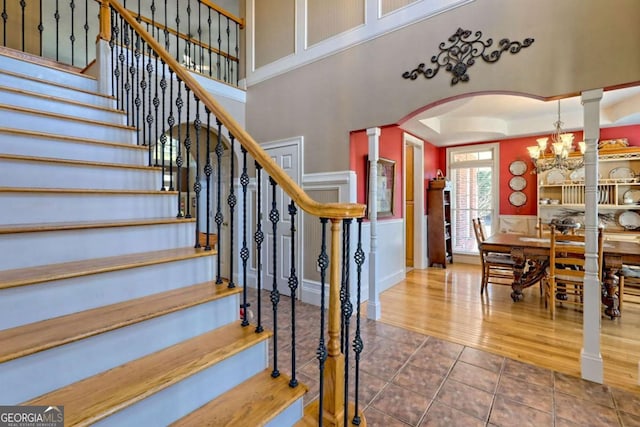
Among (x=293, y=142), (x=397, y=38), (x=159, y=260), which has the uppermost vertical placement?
(x=397, y=38)

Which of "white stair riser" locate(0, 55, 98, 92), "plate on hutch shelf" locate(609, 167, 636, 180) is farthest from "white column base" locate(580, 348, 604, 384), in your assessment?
"white stair riser" locate(0, 55, 98, 92)

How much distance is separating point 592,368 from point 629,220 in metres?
4.12

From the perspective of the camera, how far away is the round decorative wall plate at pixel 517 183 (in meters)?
5.56

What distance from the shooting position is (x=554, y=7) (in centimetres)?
218

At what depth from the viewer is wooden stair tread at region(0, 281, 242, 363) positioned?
100cm

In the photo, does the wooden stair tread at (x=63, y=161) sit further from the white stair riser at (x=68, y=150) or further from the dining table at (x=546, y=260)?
the dining table at (x=546, y=260)

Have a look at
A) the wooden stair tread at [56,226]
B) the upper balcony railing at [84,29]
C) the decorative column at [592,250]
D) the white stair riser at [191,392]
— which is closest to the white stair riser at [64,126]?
the wooden stair tread at [56,226]

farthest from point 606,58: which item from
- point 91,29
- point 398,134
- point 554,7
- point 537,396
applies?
point 91,29

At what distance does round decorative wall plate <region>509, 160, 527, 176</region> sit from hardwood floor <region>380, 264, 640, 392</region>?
2.35 meters

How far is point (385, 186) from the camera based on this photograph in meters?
4.29

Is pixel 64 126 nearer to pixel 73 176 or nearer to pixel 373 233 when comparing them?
pixel 73 176

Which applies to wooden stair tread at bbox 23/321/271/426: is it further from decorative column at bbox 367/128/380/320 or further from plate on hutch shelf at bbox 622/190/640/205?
plate on hutch shelf at bbox 622/190/640/205

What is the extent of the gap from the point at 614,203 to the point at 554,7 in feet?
13.8

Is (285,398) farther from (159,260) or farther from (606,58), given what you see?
(606,58)
